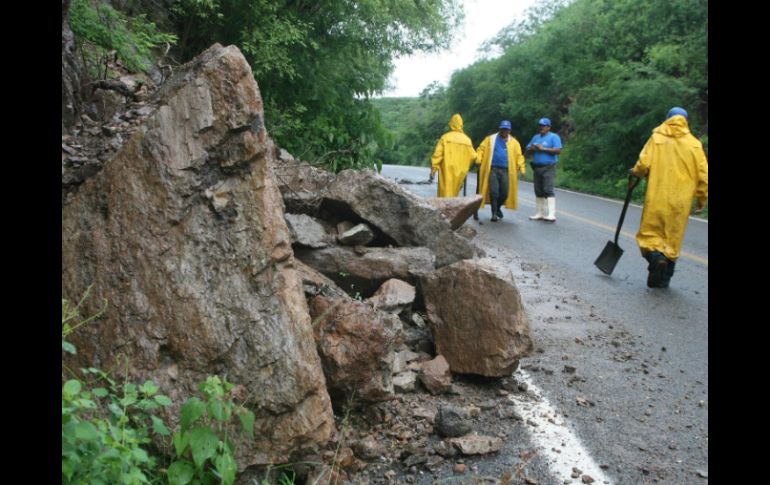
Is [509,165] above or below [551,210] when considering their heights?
above

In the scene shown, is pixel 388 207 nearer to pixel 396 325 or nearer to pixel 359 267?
pixel 359 267

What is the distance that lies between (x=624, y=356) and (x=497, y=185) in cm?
901

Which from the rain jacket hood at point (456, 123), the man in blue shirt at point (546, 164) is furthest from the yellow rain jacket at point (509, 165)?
the rain jacket hood at point (456, 123)

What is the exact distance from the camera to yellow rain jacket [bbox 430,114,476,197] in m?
12.9

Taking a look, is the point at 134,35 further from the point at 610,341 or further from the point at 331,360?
the point at 610,341

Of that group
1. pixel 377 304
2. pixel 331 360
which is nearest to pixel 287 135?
pixel 377 304

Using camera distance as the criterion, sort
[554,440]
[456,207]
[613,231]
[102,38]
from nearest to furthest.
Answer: [554,440] < [102,38] < [456,207] < [613,231]

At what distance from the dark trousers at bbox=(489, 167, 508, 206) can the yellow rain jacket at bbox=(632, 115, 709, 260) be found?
5.93 m

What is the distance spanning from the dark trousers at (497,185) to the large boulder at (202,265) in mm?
11066

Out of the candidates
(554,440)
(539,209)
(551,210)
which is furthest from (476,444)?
(539,209)

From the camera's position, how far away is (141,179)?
3.16m

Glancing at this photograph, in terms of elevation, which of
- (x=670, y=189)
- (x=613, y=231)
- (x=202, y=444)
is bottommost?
(x=613, y=231)

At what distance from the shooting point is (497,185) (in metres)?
14.0

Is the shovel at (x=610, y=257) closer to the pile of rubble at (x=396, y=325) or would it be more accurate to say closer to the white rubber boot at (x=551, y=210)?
the pile of rubble at (x=396, y=325)
